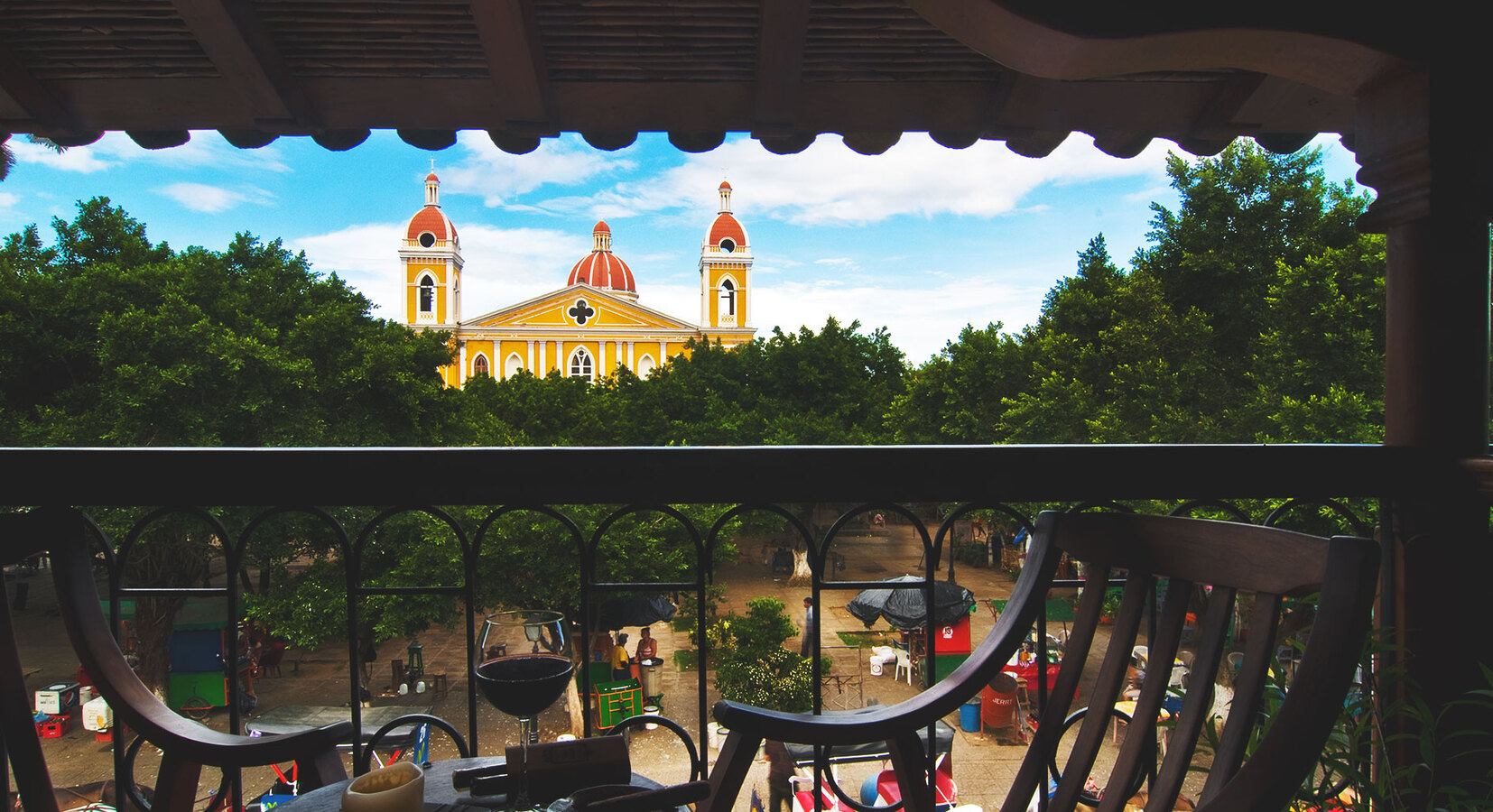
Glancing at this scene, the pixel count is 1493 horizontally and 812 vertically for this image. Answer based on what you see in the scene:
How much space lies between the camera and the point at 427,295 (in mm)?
47281

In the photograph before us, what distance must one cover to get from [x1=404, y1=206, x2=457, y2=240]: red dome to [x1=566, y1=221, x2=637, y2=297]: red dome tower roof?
31.2 feet

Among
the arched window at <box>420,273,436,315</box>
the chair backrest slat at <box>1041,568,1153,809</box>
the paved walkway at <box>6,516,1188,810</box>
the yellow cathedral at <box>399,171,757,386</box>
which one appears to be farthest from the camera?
the arched window at <box>420,273,436,315</box>

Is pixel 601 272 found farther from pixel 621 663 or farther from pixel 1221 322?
pixel 621 663

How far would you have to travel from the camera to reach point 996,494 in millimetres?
1286

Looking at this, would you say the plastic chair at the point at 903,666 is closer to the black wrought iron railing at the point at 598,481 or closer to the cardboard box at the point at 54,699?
the cardboard box at the point at 54,699

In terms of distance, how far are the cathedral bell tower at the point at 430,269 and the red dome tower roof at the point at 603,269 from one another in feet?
31.7

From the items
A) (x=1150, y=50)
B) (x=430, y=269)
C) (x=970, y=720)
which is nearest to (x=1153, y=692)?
(x=1150, y=50)

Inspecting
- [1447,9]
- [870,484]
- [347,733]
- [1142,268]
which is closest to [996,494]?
[870,484]

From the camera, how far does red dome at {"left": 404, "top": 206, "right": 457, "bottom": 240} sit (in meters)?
47.6

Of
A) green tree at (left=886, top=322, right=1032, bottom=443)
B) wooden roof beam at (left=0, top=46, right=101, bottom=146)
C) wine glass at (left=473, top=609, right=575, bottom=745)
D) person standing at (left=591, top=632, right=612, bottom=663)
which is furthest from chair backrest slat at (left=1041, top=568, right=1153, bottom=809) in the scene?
green tree at (left=886, top=322, right=1032, bottom=443)

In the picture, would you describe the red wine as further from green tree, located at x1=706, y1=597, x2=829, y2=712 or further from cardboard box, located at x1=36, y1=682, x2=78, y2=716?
cardboard box, located at x1=36, y1=682, x2=78, y2=716

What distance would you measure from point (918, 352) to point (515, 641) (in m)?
32.7

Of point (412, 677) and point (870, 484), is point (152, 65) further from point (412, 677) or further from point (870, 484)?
point (412, 677)

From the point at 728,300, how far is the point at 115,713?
165ft
